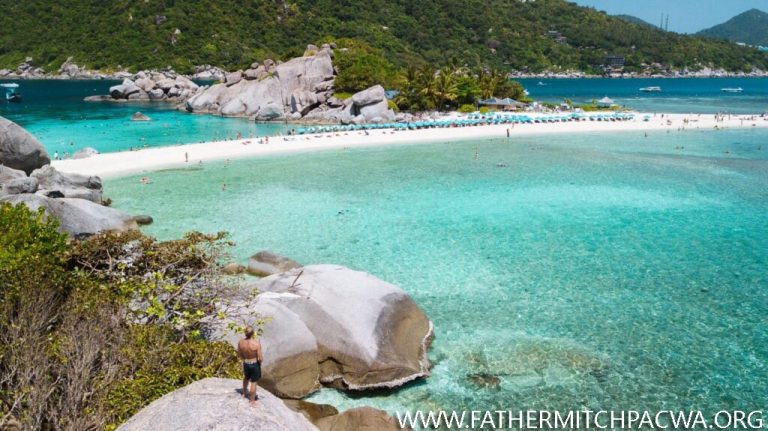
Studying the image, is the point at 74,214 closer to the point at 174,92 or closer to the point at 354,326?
the point at 354,326

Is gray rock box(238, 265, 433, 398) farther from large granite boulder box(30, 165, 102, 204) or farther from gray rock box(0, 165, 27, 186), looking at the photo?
gray rock box(0, 165, 27, 186)

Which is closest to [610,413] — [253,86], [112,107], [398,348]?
[398,348]

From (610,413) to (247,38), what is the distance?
154987 millimetres

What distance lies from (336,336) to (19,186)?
19745mm

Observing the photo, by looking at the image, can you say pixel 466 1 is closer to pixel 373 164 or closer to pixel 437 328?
pixel 373 164

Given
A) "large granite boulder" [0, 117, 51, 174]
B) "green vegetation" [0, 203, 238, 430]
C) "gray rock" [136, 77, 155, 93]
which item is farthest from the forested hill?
"green vegetation" [0, 203, 238, 430]

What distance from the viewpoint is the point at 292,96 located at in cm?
7431

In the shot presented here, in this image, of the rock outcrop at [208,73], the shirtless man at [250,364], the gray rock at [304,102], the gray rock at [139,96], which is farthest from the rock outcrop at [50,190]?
the rock outcrop at [208,73]

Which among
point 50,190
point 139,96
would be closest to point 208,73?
point 139,96

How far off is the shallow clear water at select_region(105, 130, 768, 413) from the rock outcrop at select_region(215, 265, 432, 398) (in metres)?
0.45

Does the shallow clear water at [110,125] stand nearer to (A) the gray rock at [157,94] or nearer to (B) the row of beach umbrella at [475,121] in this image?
(A) the gray rock at [157,94]

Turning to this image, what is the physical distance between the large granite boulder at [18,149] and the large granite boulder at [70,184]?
5.21ft

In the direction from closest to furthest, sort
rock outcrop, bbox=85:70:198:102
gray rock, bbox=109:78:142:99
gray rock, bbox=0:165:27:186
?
gray rock, bbox=0:165:27:186 < gray rock, bbox=109:78:142:99 < rock outcrop, bbox=85:70:198:102

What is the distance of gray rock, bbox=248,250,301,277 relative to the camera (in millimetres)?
18047
